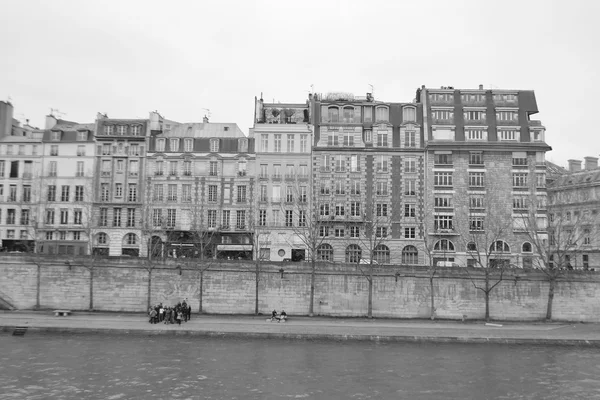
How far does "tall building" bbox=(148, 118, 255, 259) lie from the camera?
56500mm

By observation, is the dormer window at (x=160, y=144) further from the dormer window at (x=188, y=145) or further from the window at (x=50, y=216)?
the window at (x=50, y=216)

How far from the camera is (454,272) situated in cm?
4234

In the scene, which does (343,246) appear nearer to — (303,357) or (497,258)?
(497,258)

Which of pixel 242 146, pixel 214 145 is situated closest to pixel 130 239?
pixel 214 145

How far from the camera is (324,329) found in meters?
34.9

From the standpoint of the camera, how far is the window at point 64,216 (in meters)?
57.8

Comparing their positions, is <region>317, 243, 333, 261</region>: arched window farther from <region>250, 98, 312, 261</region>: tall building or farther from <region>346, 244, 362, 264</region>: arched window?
<region>250, 98, 312, 261</region>: tall building

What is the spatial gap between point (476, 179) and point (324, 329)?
2882 cm

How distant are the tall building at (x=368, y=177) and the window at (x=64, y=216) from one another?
2549cm

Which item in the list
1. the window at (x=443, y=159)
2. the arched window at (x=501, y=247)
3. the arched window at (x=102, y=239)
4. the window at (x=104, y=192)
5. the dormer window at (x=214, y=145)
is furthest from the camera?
the window at (x=104, y=192)

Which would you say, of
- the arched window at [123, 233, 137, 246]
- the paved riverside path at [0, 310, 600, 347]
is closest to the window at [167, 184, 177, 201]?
the arched window at [123, 233, 137, 246]

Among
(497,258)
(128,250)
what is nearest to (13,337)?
(128,250)

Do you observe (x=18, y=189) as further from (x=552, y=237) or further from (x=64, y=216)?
(x=552, y=237)

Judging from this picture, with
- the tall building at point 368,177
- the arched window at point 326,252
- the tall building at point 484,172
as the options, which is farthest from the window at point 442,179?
the arched window at point 326,252
